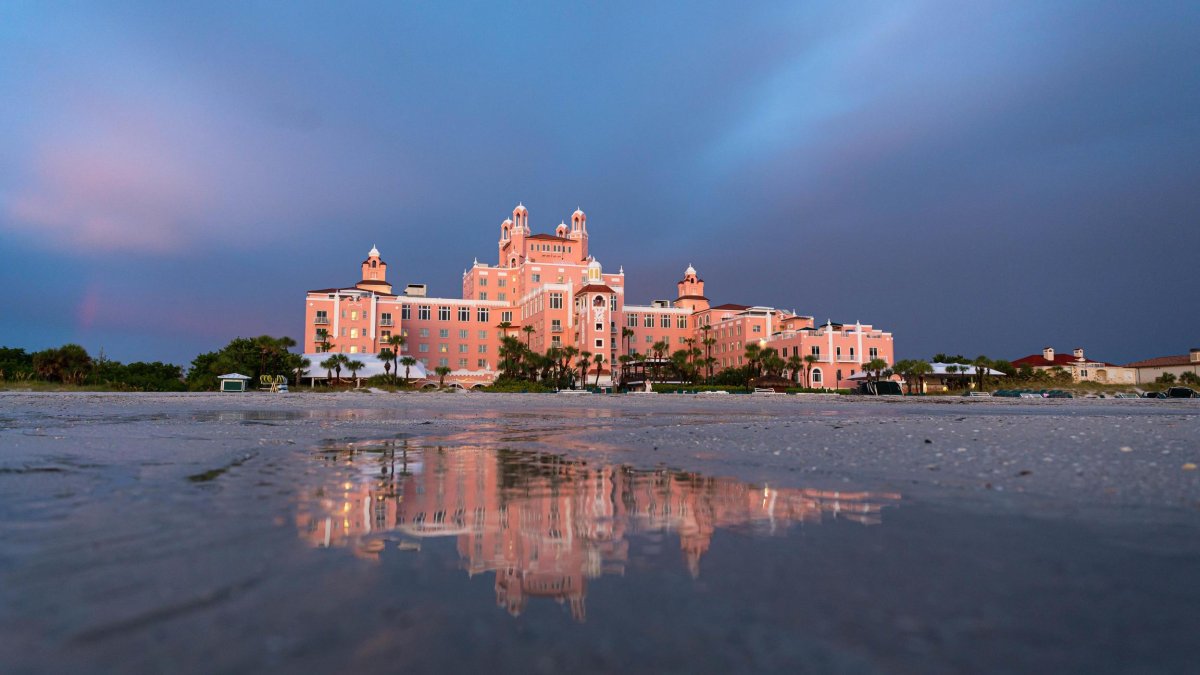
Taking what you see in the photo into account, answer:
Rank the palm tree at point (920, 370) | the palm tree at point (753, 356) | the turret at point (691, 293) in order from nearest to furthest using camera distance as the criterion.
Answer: the palm tree at point (920, 370)
the palm tree at point (753, 356)
the turret at point (691, 293)

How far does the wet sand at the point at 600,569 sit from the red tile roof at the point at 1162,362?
130 metres

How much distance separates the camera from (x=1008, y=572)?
3.16 m

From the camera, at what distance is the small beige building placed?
101219 mm

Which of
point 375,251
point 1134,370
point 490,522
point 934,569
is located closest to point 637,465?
point 490,522

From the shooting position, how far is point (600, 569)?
3275 mm

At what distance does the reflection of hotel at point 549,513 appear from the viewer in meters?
3.36

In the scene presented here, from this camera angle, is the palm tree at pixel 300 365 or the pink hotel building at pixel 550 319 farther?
the pink hotel building at pixel 550 319

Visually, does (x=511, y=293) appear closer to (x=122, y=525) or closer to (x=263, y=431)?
(x=263, y=431)

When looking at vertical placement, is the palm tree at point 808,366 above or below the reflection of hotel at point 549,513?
above

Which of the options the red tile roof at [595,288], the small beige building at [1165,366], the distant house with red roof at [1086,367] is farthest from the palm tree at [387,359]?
the small beige building at [1165,366]

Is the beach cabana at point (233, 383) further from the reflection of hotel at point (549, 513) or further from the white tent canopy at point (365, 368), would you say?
the reflection of hotel at point (549, 513)

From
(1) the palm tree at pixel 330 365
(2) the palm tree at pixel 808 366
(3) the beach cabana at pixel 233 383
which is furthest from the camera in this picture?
(2) the palm tree at pixel 808 366

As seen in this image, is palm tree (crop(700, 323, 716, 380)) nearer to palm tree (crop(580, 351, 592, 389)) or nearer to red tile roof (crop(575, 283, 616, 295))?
red tile roof (crop(575, 283, 616, 295))

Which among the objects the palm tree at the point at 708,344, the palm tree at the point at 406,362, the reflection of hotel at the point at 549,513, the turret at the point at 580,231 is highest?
the turret at the point at 580,231
